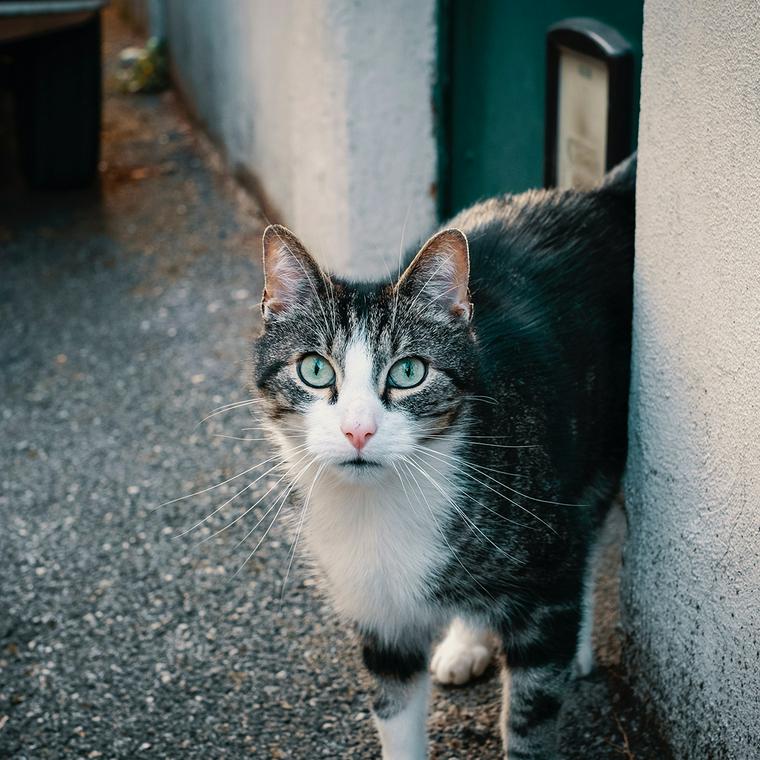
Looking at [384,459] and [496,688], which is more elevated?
[384,459]

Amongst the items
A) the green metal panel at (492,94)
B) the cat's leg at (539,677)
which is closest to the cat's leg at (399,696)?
the cat's leg at (539,677)

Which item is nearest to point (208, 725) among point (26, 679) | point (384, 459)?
point (26, 679)

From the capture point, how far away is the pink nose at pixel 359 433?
2.00 m

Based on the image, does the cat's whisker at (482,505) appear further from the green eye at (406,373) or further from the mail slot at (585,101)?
the mail slot at (585,101)

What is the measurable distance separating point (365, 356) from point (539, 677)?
775mm

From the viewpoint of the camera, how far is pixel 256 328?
12.2 feet

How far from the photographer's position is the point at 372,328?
7.06ft

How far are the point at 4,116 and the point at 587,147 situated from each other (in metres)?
5.72

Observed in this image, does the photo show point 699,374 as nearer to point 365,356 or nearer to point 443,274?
point 443,274

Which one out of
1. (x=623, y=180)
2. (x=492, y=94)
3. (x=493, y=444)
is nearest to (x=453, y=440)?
(x=493, y=444)

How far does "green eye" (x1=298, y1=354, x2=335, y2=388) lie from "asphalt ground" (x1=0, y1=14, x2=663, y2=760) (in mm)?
819

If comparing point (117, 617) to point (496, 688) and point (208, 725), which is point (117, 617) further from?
point (496, 688)

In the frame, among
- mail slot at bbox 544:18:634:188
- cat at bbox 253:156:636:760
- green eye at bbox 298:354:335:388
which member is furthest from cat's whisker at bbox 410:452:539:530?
mail slot at bbox 544:18:634:188

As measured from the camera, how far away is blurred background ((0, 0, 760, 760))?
215cm
